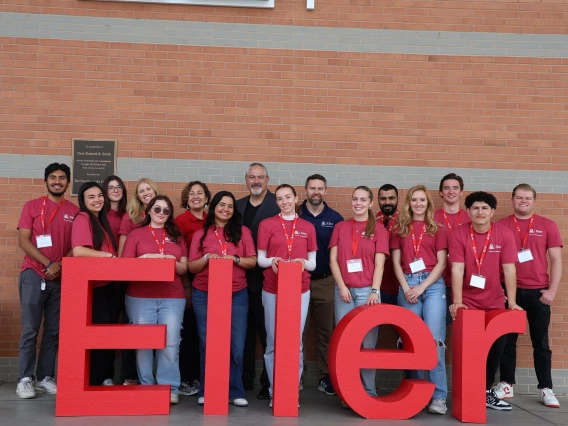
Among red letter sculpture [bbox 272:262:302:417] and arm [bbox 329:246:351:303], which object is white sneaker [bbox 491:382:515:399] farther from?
red letter sculpture [bbox 272:262:302:417]

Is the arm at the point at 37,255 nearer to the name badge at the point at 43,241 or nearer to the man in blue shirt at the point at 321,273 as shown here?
the name badge at the point at 43,241

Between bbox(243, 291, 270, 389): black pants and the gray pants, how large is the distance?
189cm

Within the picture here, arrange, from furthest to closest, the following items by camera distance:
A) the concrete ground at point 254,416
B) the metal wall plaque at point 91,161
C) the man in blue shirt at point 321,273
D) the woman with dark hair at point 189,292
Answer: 1. the metal wall plaque at point 91,161
2. the man in blue shirt at point 321,273
3. the woman with dark hair at point 189,292
4. the concrete ground at point 254,416

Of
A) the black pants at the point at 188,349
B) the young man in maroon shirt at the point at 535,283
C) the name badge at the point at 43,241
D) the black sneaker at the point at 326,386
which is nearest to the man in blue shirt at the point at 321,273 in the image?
the black sneaker at the point at 326,386

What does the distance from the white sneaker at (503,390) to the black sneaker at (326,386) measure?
167cm

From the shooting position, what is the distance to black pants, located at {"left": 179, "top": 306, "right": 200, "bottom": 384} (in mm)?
6152

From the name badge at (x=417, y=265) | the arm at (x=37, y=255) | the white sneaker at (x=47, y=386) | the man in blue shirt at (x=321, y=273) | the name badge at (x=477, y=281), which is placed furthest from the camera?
the man in blue shirt at (x=321, y=273)

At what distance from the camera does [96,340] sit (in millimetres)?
5023

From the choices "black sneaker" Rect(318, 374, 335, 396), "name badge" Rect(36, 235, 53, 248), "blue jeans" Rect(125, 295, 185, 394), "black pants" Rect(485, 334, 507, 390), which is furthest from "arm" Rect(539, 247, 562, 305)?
"name badge" Rect(36, 235, 53, 248)

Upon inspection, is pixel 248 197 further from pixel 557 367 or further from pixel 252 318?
pixel 557 367

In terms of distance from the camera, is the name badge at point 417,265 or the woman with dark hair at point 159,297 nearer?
the woman with dark hair at point 159,297

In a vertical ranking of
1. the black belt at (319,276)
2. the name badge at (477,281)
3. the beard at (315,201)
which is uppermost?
the beard at (315,201)

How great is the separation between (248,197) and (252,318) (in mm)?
1265

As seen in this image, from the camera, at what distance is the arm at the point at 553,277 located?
6020mm
